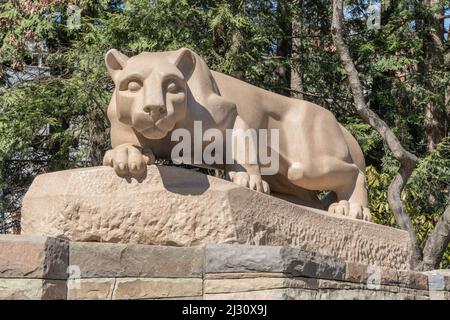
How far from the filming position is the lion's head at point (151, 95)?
14.4 ft

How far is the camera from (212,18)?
10438mm

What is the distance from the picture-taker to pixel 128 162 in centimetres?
441

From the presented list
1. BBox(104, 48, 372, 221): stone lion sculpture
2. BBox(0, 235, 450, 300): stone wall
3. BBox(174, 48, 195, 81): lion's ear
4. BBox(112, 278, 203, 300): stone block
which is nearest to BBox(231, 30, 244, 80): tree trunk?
BBox(104, 48, 372, 221): stone lion sculpture

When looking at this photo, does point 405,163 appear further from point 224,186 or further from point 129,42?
point 224,186

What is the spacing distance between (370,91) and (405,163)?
10.4ft

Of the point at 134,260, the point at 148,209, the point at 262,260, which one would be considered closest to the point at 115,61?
the point at 148,209

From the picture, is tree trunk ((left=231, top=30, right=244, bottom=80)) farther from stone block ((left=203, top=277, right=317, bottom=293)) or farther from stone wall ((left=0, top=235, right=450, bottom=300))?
stone block ((left=203, top=277, right=317, bottom=293))

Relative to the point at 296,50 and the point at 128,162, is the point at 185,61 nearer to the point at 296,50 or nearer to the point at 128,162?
the point at 128,162

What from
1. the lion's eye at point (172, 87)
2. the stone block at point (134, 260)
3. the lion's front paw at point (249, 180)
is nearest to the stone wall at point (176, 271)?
the stone block at point (134, 260)

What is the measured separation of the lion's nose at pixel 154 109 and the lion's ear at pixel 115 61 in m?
0.48

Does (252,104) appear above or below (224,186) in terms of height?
above

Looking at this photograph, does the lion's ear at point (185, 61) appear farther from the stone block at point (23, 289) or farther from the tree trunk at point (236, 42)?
the tree trunk at point (236, 42)

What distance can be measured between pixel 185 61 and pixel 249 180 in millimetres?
898
